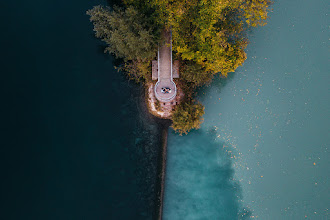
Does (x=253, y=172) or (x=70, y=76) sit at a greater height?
(x=70, y=76)

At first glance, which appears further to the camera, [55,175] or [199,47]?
[55,175]

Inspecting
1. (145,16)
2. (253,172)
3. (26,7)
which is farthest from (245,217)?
(26,7)

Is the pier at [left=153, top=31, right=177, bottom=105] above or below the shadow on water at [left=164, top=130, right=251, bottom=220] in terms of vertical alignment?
above

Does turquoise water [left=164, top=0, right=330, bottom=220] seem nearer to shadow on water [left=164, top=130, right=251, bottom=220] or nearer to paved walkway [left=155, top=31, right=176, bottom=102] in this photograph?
shadow on water [left=164, top=130, right=251, bottom=220]

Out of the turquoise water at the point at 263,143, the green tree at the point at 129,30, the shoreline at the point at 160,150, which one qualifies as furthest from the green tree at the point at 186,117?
the green tree at the point at 129,30

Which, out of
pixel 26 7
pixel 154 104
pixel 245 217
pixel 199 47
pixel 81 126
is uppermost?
pixel 26 7

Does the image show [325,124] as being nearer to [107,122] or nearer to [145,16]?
[145,16]

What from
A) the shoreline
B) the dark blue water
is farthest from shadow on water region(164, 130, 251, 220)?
the dark blue water
